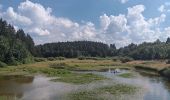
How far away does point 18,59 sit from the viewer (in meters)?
128

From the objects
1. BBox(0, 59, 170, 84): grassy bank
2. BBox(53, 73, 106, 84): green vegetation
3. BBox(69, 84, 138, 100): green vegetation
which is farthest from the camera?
BBox(0, 59, 170, 84): grassy bank

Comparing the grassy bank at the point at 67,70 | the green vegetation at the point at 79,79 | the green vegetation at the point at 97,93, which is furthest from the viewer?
the grassy bank at the point at 67,70

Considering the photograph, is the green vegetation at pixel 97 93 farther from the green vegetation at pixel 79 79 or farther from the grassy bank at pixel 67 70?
the grassy bank at pixel 67 70

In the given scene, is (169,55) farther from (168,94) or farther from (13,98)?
(13,98)

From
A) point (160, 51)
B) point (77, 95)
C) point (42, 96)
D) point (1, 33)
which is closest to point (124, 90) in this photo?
point (77, 95)

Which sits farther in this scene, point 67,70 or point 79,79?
point 67,70

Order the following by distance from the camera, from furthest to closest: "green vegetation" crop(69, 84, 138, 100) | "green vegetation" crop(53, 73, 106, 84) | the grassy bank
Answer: the grassy bank → "green vegetation" crop(53, 73, 106, 84) → "green vegetation" crop(69, 84, 138, 100)

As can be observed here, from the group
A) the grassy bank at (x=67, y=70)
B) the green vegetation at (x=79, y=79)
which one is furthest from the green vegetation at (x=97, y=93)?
the grassy bank at (x=67, y=70)

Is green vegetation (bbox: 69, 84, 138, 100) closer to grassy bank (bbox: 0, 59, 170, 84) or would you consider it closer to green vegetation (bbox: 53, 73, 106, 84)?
green vegetation (bbox: 53, 73, 106, 84)

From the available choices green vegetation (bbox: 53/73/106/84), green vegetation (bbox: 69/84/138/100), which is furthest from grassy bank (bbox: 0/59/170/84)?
→ green vegetation (bbox: 69/84/138/100)

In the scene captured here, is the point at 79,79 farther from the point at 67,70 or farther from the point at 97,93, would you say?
the point at 67,70

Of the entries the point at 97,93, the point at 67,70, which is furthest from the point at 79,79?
the point at 67,70

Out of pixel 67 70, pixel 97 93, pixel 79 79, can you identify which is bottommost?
pixel 97 93

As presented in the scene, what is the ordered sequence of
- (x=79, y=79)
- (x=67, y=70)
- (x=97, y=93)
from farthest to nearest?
1. (x=67, y=70)
2. (x=79, y=79)
3. (x=97, y=93)
